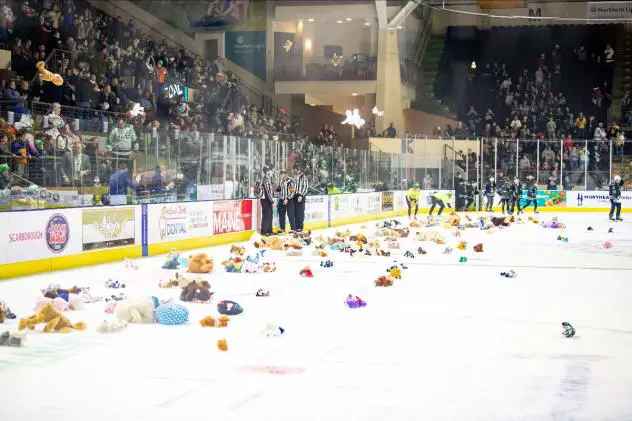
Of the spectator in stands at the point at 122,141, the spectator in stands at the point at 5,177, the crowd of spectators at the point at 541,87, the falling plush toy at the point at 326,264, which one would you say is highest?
the crowd of spectators at the point at 541,87

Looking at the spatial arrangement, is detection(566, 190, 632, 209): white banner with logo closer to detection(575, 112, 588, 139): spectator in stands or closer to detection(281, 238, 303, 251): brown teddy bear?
detection(575, 112, 588, 139): spectator in stands

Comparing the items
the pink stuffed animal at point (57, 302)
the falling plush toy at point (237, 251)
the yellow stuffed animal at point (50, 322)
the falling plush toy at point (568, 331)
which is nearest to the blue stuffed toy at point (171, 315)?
the yellow stuffed animal at point (50, 322)

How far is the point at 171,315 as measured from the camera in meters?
9.01

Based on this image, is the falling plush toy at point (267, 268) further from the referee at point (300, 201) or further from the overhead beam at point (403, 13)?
the overhead beam at point (403, 13)

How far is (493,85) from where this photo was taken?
43844mm

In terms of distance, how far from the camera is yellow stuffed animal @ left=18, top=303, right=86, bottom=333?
8594 millimetres

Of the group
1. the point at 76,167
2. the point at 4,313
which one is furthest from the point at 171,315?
the point at 76,167

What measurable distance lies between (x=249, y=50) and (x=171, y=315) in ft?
102

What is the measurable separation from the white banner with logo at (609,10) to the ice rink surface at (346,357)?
2838cm

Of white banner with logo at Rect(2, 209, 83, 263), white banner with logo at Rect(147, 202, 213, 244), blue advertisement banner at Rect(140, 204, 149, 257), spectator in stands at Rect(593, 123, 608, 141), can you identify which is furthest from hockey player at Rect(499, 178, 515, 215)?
white banner with logo at Rect(2, 209, 83, 263)

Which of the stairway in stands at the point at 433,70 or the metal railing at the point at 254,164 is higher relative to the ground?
the stairway in stands at the point at 433,70

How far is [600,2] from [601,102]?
472 centimetres

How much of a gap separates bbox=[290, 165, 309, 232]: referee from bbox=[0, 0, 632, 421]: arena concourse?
0.23ft

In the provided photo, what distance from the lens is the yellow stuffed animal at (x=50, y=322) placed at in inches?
338
